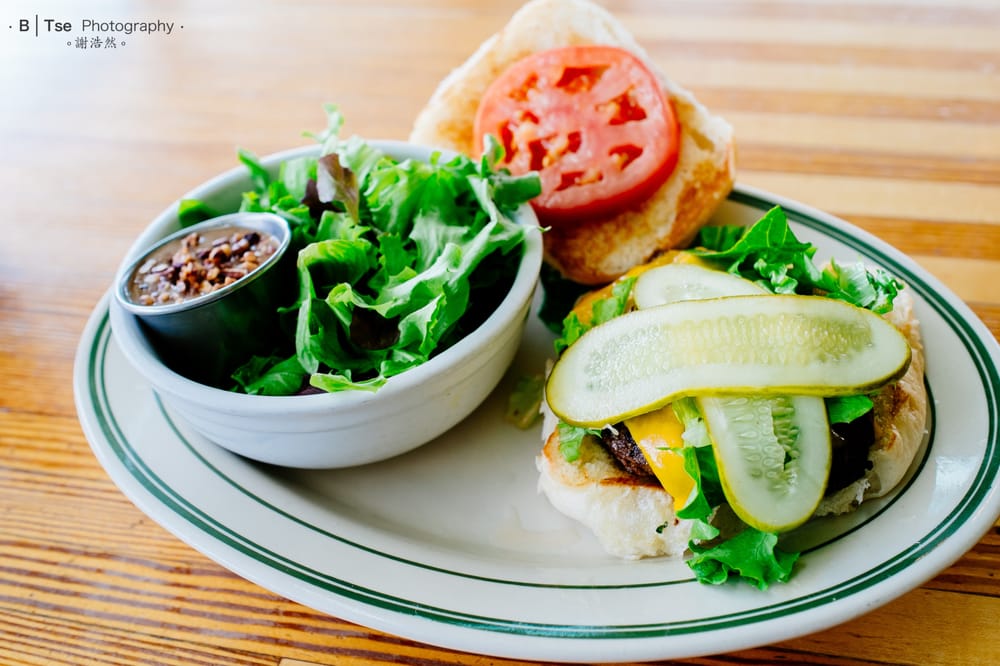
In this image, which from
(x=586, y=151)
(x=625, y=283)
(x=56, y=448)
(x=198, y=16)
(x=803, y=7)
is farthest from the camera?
(x=198, y=16)

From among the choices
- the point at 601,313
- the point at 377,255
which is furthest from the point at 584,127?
the point at 377,255

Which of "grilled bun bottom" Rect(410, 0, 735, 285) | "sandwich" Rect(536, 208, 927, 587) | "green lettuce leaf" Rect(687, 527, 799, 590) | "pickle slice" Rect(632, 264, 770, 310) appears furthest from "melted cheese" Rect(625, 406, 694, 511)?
"grilled bun bottom" Rect(410, 0, 735, 285)

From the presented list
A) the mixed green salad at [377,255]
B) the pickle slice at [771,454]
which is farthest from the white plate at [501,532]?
the mixed green salad at [377,255]

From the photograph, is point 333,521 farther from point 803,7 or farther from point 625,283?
point 803,7

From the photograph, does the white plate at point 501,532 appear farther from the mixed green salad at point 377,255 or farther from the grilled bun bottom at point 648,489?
the mixed green salad at point 377,255

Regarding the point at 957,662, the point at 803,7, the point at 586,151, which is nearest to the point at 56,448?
the point at 586,151

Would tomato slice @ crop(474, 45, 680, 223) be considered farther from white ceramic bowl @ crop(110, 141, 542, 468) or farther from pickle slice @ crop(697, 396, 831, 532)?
pickle slice @ crop(697, 396, 831, 532)
